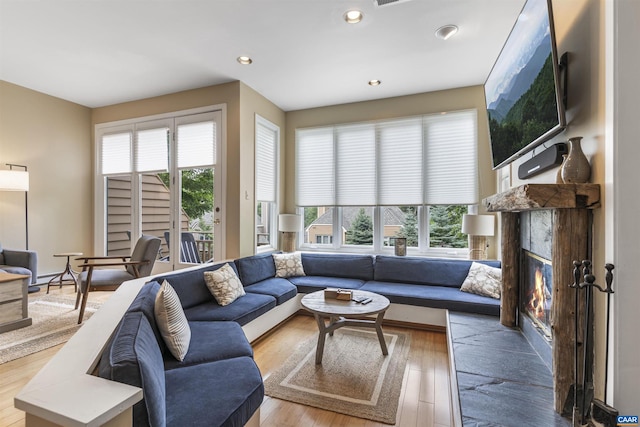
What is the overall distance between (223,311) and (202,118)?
266 cm

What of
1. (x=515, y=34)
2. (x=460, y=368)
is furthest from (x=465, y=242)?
(x=515, y=34)

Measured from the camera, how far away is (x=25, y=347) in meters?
2.62

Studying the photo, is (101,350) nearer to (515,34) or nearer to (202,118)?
(515,34)

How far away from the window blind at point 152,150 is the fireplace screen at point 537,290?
450cm

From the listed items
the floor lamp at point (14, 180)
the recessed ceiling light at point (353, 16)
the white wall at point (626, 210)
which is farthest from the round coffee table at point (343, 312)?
the floor lamp at point (14, 180)

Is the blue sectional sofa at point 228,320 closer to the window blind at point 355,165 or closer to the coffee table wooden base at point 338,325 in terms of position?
the coffee table wooden base at point 338,325

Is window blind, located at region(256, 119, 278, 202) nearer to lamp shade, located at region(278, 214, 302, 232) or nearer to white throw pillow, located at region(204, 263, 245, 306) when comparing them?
lamp shade, located at region(278, 214, 302, 232)

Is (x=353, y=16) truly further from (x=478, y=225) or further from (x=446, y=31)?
(x=478, y=225)

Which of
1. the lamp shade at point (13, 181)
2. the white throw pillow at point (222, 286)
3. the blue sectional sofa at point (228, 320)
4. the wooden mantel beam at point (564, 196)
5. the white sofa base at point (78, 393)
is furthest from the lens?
the lamp shade at point (13, 181)

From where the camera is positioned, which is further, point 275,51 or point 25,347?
point 275,51

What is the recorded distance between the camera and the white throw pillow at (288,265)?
396 cm

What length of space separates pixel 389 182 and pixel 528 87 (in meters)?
2.60

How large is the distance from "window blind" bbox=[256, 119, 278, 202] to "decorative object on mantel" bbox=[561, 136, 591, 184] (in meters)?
3.42

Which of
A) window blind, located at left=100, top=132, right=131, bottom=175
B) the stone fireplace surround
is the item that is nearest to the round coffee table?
the stone fireplace surround
